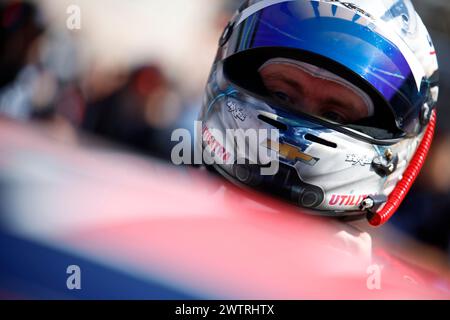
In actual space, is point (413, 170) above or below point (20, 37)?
below

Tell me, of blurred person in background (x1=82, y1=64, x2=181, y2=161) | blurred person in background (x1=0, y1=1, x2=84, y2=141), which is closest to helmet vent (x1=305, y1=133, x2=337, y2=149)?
blurred person in background (x1=82, y1=64, x2=181, y2=161)

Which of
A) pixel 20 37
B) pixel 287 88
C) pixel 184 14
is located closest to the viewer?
pixel 287 88

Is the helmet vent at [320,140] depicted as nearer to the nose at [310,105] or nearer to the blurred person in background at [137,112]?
the nose at [310,105]

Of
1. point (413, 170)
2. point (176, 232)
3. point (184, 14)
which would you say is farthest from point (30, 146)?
point (184, 14)

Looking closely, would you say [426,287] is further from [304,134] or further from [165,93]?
[165,93]

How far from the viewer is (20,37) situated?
2.62 meters

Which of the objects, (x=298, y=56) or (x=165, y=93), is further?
(x=165, y=93)

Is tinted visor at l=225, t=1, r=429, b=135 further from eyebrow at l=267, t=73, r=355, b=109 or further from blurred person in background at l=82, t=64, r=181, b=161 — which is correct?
blurred person in background at l=82, t=64, r=181, b=161

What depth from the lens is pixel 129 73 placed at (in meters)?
2.72

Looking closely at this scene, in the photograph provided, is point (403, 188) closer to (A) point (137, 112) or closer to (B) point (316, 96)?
(B) point (316, 96)

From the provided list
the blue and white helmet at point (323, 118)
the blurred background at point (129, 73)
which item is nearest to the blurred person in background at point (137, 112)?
the blurred background at point (129, 73)

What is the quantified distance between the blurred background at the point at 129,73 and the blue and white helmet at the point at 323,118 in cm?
99
